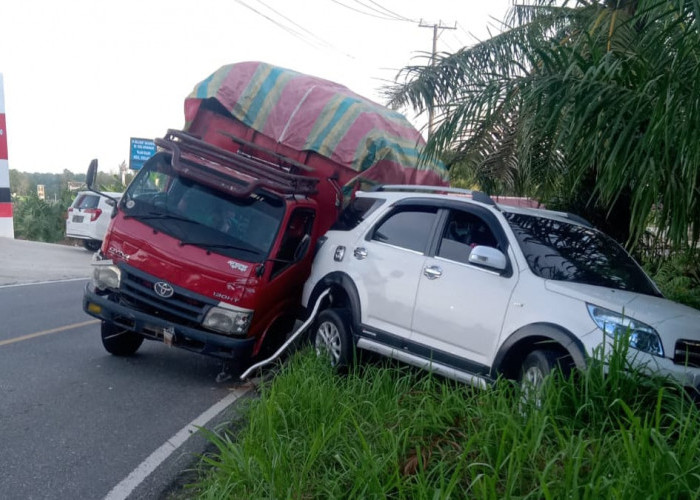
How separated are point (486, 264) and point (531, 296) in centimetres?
44

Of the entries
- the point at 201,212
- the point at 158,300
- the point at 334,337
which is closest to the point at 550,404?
the point at 334,337

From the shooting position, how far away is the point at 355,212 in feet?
26.4

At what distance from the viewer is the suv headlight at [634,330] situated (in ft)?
16.8

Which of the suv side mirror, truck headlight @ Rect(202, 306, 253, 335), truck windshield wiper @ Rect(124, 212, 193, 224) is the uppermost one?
the suv side mirror

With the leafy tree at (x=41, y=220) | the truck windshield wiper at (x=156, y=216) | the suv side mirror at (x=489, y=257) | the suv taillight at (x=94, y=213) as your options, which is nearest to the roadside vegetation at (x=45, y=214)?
the leafy tree at (x=41, y=220)

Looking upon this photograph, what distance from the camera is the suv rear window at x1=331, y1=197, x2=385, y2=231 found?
25.5ft

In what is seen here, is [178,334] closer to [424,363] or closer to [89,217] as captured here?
[424,363]

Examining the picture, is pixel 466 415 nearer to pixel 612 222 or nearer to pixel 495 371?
pixel 495 371

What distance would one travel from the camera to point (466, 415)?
4.93m

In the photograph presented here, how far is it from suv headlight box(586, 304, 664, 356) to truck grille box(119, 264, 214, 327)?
11.6ft

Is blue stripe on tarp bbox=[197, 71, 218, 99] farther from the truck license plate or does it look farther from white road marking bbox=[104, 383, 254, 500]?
white road marking bbox=[104, 383, 254, 500]

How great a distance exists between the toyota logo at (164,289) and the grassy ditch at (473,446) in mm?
1905

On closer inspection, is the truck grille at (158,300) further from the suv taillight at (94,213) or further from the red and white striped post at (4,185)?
the red and white striped post at (4,185)

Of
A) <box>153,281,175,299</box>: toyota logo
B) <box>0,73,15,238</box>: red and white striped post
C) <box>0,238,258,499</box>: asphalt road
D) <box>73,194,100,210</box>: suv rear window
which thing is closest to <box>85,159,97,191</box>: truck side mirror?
<box>153,281,175,299</box>: toyota logo
